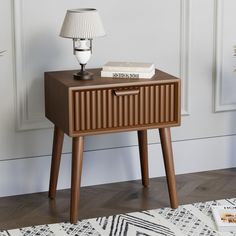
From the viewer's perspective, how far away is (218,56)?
3633 millimetres

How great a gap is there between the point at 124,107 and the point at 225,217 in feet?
2.17

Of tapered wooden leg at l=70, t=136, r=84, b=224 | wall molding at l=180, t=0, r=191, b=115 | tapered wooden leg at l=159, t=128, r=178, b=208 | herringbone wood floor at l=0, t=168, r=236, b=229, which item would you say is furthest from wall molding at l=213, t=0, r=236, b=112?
tapered wooden leg at l=70, t=136, r=84, b=224

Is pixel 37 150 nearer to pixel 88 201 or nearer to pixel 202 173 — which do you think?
pixel 88 201

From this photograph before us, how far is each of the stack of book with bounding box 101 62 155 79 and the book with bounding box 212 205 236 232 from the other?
0.68m

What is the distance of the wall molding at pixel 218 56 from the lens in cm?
357

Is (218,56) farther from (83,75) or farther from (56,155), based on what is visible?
(56,155)

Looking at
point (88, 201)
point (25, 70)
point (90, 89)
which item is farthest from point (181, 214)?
point (25, 70)

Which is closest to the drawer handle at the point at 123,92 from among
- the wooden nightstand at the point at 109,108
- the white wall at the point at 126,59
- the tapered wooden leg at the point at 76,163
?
the wooden nightstand at the point at 109,108

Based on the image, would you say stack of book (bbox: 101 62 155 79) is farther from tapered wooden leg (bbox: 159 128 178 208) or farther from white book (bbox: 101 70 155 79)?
tapered wooden leg (bbox: 159 128 178 208)

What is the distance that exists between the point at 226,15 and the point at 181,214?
3.71 feet

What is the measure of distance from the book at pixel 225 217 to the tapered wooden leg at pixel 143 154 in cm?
46

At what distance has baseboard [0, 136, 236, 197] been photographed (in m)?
3.36

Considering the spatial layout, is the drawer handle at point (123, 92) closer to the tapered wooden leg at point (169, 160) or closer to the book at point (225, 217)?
the tapered wooden leg at point (169, 160)

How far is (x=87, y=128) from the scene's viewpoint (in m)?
2.97
